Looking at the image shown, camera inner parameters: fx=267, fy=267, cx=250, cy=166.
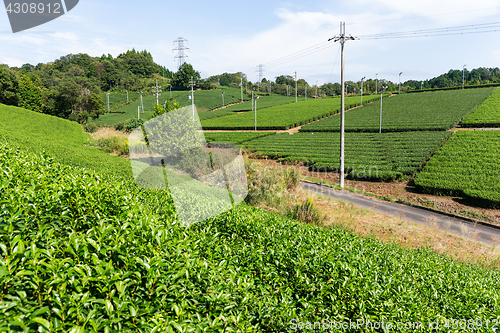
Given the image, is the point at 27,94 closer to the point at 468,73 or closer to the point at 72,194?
the point at 72,194

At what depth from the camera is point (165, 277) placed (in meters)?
2.00

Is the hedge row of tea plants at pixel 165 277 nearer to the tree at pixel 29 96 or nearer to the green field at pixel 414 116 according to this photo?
the green field at pixel 414 116

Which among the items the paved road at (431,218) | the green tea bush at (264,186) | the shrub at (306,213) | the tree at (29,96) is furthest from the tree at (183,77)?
the shrub at (306,213)

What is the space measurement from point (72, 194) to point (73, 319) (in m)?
1.75

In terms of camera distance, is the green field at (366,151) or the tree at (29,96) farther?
the tree at (29,96)

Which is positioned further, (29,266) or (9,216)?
(9,216)

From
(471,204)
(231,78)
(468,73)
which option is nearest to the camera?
(471,204)

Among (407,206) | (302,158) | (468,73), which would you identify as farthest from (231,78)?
(407,206)

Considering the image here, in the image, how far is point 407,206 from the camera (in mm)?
18078

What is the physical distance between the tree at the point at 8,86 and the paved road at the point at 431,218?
5702cm

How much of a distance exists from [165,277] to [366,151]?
32.3 m

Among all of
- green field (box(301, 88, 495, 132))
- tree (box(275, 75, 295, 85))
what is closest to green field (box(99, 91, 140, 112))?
green field (box(301, 88, 495, 132))

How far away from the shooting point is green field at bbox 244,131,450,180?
80.5 feet

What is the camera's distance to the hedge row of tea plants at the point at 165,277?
1.61 metres
